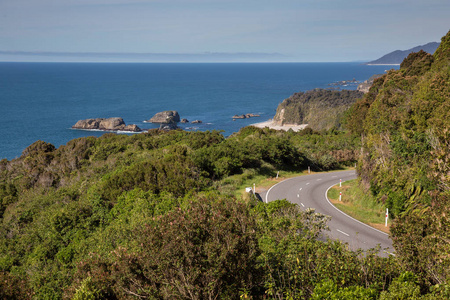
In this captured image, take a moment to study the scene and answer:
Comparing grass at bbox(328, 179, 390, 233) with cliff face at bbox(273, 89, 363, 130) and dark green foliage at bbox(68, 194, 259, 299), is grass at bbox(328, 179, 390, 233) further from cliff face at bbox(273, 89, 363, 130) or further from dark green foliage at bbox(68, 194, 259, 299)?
cliff face at bbox(273, 89, 363, 130)

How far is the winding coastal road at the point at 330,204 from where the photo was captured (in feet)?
51.3

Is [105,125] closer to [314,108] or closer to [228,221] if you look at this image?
[314,108]

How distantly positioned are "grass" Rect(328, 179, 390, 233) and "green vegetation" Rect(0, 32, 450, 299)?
58 centimetres

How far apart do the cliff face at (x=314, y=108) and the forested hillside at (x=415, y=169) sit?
66697 mm

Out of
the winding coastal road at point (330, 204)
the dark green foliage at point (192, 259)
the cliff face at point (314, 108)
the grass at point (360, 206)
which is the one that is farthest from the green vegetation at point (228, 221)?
the cliff face at point (314, 108)

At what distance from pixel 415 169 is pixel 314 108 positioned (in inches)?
3505

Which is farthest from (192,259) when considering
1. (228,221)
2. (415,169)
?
(415,169)

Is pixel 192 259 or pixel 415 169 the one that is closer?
pixel 192 259

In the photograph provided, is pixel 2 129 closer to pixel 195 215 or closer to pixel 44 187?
pixel 44 187

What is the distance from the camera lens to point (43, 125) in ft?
304

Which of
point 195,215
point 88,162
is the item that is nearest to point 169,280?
point 195,215

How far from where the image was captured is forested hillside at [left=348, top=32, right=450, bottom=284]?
Answer: 8484 millimetres

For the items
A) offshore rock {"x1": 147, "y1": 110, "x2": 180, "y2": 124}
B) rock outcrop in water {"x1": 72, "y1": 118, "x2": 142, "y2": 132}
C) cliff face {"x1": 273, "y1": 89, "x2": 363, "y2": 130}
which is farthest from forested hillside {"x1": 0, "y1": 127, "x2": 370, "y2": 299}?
cliff face {"x1": 273, "y1": 89, "x2": 363, "y2": 130}

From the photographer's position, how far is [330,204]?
21000mm
